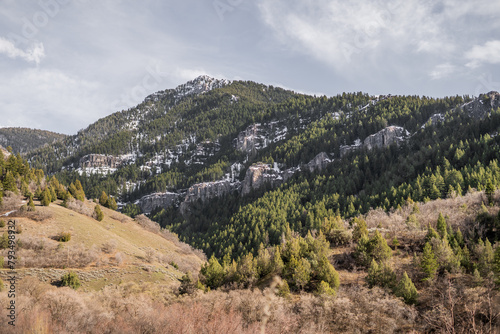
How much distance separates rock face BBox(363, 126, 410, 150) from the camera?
18740 cm

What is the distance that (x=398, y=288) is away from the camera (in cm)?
4062

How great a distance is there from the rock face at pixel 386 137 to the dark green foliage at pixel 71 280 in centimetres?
17598

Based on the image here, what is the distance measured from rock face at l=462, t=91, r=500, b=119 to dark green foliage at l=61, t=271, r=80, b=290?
211789 millimetres

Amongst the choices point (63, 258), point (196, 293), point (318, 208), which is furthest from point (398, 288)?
point (318, 208)

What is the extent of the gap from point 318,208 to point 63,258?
326 ft

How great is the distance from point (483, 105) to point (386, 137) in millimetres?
58915

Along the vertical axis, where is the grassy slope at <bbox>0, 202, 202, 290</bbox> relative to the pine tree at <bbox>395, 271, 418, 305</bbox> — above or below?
below

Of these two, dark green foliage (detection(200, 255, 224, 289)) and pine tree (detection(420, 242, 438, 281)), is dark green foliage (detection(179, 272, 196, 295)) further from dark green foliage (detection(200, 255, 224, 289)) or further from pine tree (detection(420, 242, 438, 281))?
pine tree (detection(420, 242, 438, 281))

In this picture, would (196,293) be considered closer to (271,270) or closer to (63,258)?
(271,270)

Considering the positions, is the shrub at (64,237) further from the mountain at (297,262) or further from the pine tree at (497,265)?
the pine tree at (497,265)

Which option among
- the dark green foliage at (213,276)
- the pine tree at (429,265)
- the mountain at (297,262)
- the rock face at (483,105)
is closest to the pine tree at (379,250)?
the mountain at (297,262)

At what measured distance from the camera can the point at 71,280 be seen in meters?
56.9

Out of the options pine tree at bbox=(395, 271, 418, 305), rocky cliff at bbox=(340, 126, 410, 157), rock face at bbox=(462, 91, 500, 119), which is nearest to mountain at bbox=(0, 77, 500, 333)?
pine tree at bbox=(395, 271, 418, 305)

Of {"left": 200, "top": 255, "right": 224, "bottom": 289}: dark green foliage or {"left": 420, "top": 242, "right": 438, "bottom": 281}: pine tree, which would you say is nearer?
{"left": 420, "top": 242, "right": 438, "bottom": 281}: pine tree
